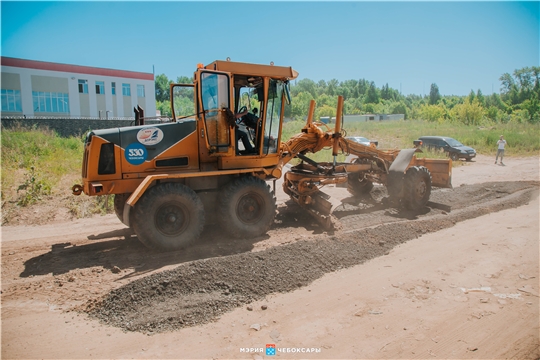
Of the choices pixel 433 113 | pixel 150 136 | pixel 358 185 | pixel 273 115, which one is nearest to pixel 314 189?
pixel 273 115

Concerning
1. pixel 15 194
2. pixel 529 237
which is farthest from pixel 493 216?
pixel 15 194

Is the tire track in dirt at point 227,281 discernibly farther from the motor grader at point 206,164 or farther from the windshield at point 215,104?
the windshield at point 215,104

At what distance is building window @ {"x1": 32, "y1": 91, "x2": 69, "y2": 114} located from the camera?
3192 centimetres

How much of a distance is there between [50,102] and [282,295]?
115 feet

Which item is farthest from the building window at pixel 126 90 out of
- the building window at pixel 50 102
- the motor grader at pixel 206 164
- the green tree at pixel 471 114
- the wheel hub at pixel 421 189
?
the green tree at pixel 471 114

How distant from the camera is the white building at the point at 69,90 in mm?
30766

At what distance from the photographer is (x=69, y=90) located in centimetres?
3316

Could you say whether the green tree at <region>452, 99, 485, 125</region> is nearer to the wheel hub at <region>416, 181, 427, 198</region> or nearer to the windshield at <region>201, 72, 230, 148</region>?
the wheel hub at <region>416, 181, 427, 198</region>

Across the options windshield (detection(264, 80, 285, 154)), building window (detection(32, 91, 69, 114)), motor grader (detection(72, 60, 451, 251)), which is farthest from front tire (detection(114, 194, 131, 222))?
building window (detection(32, 91, 69, 114))

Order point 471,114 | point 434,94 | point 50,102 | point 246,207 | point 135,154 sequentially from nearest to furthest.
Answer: point 135,154
point 246,207
point 50,102
point 471,114
point 434,94

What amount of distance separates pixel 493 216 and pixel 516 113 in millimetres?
58974

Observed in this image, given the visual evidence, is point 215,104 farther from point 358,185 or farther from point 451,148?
point 451,148

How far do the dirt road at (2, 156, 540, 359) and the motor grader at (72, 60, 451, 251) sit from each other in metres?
0.49

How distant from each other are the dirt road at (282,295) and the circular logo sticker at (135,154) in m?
1.51
